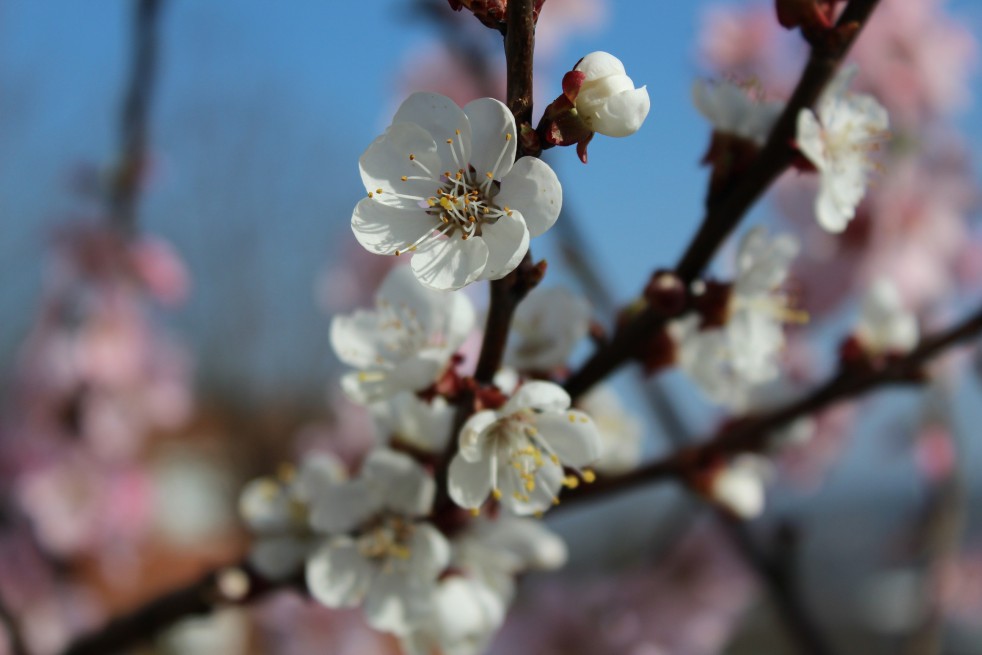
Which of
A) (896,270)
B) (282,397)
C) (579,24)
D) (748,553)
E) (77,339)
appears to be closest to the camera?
(748,553)

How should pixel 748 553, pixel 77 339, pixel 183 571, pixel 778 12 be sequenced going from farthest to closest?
pixel 183 571, pixel 77 339, pixel 748 553, pixel 778 12

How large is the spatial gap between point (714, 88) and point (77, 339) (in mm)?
1335

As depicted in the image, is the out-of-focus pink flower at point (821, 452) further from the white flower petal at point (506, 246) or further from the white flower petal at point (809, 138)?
the white flower petal at point (506, 246)

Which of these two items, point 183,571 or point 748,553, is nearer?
point 748,553

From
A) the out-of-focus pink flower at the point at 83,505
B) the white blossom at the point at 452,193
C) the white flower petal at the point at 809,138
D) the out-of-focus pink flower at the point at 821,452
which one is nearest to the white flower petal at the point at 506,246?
the white blossom at the point at 452,193

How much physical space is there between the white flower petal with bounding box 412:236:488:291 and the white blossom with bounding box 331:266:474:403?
0.08 meters

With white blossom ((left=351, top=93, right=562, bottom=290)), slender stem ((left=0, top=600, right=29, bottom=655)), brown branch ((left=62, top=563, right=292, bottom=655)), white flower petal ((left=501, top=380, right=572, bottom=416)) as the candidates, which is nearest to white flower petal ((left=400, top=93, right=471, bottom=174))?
white blossom ((left=351, top=93, right=562, bottom=290))

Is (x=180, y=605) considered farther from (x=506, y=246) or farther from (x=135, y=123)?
(x=135, y=123)

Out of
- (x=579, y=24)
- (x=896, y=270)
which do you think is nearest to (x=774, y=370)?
(x=896, y=270)

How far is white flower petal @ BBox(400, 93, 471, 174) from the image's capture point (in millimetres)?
366

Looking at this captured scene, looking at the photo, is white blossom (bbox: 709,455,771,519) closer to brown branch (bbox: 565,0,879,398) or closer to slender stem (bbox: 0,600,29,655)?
brown branch (bbox: 565,0,879,398)

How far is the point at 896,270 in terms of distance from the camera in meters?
1.33

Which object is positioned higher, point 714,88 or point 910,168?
point 910,168

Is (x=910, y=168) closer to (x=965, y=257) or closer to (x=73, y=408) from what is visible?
(x=965, y=257)
